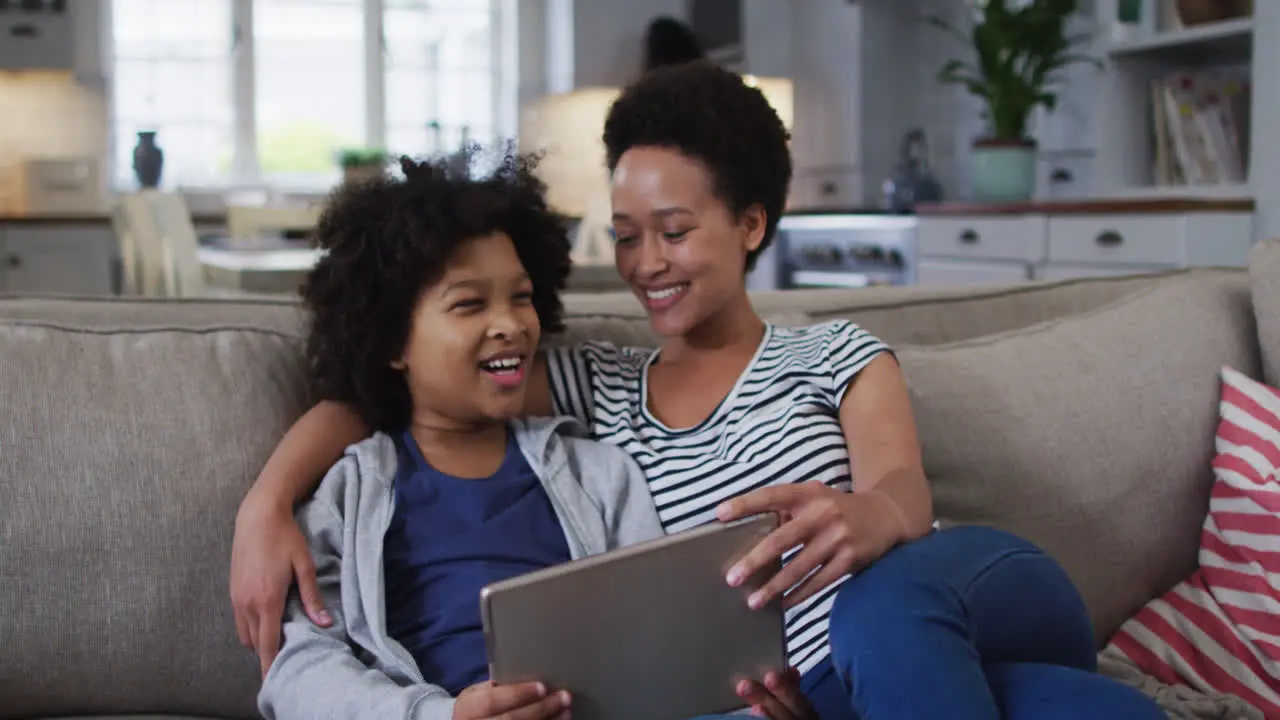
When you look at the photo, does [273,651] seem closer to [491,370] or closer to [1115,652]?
[491,370]

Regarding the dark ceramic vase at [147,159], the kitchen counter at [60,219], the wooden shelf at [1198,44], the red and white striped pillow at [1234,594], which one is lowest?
the red and white striped pillow at [1234,594]

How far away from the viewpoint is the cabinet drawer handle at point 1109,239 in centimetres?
333

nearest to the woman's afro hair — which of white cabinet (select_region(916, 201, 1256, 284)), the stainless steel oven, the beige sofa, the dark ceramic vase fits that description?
the beige sofa

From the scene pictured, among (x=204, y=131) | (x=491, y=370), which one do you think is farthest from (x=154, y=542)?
(x=204, y=131)

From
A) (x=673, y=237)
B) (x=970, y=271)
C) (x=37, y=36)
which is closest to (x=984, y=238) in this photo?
(x=970, y=271)

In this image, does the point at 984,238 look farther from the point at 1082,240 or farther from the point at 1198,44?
the point at 1198,44

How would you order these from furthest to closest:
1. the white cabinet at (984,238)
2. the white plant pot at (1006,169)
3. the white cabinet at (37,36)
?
1. the white cabinet at (37,36)
2. the white plant pot at (1006,169)
3. the white cabinet at (984,238)

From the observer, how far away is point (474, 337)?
113 cm

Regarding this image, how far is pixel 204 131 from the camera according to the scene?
607 centimetres

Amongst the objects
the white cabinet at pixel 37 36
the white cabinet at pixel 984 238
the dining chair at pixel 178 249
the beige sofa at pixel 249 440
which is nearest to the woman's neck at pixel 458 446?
the beige sofa at pixel 249 440

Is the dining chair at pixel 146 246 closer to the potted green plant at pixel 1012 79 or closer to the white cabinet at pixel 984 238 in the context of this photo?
the white cabinet at pixel 984 238

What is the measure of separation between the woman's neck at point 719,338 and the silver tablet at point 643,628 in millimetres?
389

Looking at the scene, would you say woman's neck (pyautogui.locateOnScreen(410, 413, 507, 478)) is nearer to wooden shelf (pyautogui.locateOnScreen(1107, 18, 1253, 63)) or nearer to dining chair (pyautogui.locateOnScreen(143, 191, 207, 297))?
dining chair (pyautogui.locateOnScreen(143, 191, 207, 297))

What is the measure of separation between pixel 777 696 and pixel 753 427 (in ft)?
1.02
